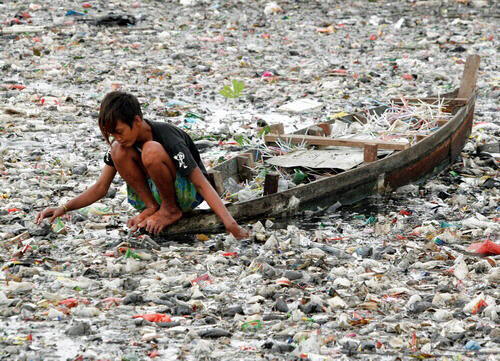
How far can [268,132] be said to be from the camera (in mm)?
7406

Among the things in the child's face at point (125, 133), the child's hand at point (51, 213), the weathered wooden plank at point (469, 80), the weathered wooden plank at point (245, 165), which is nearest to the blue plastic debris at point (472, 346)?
the child's face at point (125, 133)

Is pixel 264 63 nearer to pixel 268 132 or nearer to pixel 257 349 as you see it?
pixel 268 132

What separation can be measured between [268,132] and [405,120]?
151 cm

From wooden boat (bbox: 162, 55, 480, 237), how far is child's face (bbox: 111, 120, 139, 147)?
0.73 meters

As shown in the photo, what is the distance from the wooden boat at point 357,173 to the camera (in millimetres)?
5745

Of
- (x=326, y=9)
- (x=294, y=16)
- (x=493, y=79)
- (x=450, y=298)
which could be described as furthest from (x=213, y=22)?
(x=450, y=298)

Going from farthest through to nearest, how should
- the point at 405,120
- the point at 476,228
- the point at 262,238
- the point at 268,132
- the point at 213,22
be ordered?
1. the point at 213,22
2. the point at 405,120
3. the point at 268,132
4. the point at 476,228
5. the point at 262,238

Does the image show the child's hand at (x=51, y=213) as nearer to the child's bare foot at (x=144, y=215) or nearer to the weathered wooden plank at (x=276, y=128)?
the child's bare foot at (x=144, y=215)

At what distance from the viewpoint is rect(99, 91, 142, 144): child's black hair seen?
16.2ft

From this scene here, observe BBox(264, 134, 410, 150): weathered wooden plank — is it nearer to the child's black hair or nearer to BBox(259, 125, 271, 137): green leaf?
BBox(259, 125, 271, 137): green leaf

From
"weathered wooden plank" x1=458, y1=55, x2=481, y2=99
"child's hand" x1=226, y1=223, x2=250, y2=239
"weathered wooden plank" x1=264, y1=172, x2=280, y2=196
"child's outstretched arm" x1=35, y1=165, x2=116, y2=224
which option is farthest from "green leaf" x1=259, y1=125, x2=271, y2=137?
"weathered wooden plank" x1=458, y1=55, x2=481, y2=99

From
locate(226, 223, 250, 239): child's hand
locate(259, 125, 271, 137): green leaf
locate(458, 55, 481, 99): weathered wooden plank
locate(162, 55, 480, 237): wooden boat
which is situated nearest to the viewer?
locate(226, 223, 250, 239): child's hand

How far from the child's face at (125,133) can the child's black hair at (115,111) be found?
24 mm

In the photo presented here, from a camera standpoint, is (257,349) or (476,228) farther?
(476,228)
